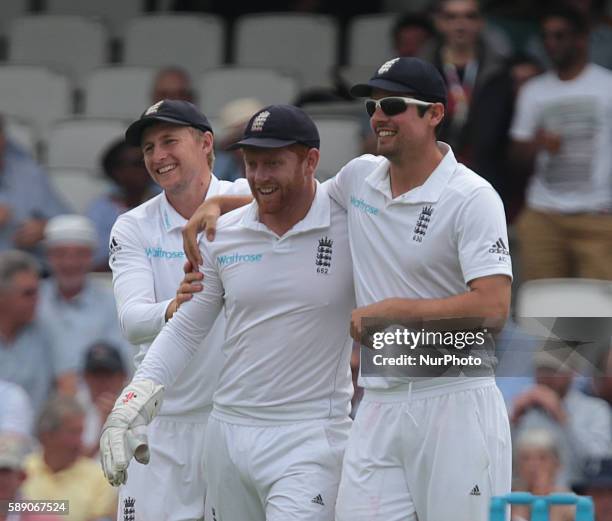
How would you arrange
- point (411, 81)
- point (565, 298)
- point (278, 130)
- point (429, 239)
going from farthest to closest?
point (565, 298) → point (278, 130) → point (411, 81) → point (429, 239)

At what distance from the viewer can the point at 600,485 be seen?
5773 millimetres

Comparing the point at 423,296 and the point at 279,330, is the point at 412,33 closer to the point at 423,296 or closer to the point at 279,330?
the point at 279,330

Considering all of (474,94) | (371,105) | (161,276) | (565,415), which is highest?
(371,105)

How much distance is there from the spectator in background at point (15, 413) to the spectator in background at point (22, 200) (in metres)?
1.70

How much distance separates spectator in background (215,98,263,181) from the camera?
27.6 feet

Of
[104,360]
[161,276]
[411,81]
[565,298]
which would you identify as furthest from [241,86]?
[411,81]

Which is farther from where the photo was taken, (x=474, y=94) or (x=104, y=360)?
(x=474, y=94)

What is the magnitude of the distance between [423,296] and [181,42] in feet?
19.2

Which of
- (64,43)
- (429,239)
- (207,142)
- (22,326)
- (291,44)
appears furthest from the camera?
(64,43)

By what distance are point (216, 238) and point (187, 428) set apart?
2.70 feet

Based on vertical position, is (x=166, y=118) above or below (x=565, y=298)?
above

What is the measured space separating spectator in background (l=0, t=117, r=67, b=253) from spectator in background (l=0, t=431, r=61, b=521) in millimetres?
2318

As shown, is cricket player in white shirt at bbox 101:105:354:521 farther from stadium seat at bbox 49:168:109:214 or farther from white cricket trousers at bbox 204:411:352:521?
stadium seat at bbox 49:168:109:214

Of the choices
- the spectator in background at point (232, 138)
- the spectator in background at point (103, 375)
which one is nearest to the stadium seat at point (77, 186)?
the spectator in background at point (232, 138)
